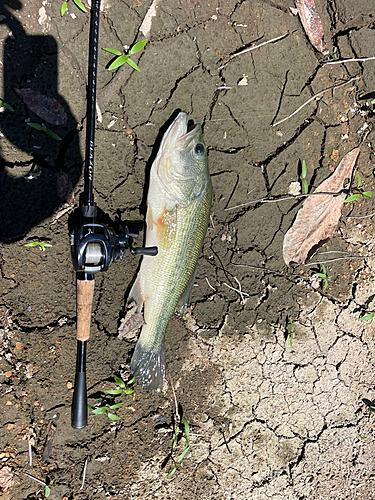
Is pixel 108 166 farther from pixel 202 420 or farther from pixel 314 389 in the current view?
pixel 314 389

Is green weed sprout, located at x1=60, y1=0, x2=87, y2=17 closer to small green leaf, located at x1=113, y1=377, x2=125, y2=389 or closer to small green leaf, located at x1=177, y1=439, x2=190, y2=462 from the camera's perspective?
small green leaf, located at x1=113, y1=377, x2=125, y2=389

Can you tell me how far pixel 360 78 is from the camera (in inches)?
138

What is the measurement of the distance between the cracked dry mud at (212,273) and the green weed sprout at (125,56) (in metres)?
0.06

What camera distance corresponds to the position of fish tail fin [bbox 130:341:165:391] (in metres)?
3.03

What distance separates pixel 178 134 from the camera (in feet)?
9.36

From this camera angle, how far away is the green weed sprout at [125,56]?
114 inches

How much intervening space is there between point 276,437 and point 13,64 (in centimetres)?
424

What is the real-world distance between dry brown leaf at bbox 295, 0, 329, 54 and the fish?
65.5 inches

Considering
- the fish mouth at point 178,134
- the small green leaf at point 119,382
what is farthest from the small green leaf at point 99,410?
the fish mouth at point 178,134

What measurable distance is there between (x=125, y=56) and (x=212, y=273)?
6.97 ft

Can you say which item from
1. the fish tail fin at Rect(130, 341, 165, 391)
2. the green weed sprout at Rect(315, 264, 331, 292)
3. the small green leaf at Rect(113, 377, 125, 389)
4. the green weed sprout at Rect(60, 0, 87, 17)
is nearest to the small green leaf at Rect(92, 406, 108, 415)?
the small green leaf at Rect(113, 377, 125, 389)

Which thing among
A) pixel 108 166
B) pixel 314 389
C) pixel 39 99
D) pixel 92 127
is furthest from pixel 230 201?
pixel 314 389

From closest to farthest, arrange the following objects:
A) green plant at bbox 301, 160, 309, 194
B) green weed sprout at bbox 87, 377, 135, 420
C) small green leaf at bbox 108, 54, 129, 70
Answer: small green leaf at bbox 108, 54, 129, 70
green weed sprout at bbox 87, 377, 135, 420
green plant at bbox 301, 160, 309, 194

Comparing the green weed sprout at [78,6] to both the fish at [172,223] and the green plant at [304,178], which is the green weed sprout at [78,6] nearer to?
the fish at [172,223]
